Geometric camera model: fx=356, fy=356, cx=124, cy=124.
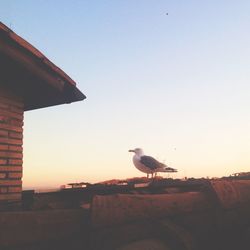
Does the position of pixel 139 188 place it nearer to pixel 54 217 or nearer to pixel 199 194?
pixel 199 194

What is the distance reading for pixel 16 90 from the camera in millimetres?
7707

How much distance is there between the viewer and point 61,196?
734 centimetres

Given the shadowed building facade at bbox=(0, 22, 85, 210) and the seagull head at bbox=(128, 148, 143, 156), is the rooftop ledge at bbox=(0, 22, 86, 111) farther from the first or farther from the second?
the seagull head at bbox=(128, 148, 143, 156)

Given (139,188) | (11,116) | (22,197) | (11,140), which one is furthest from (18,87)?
(139,188)

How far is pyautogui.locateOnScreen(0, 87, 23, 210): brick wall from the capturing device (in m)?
7.14

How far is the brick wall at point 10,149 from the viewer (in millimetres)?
7145

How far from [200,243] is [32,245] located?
1.75 m

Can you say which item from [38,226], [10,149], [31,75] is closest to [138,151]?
[10,149]

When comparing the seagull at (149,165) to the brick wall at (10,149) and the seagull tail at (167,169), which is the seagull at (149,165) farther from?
the brick wall at (10,149)

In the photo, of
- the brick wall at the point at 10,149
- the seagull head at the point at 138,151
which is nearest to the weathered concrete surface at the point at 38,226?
the brick wall at the point at 10,149

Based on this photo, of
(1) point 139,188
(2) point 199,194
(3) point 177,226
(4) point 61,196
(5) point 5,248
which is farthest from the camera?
(4) point 61,196

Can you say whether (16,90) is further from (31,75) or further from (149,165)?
(149,165)

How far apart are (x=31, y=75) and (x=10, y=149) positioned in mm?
1580

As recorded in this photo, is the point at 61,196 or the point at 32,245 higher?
the point at 61,196
